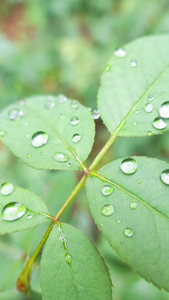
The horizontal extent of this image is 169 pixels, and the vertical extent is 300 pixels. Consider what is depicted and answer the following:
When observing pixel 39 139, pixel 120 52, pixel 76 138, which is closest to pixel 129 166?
pixel 76 138

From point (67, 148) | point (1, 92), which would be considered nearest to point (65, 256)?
point (67, 148)

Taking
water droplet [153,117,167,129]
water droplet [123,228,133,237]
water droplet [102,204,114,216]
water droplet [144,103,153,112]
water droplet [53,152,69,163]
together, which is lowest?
water droplet [123,228,133,237]

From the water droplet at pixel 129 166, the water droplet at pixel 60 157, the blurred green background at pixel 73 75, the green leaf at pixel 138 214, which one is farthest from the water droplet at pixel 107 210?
the blurred green background at pixel 73 75

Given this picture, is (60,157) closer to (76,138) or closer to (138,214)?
(76,138)

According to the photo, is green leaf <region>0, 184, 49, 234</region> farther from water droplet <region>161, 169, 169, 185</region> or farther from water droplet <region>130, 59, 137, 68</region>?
water droplet <region>130, 59, 137, 68</region>

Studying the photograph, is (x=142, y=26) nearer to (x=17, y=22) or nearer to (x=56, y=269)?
(x=56, y=269)

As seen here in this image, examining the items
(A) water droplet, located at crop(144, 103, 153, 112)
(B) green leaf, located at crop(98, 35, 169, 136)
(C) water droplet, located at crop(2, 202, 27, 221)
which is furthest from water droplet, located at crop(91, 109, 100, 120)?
(C) water droplet, located at crop(2, 202, 27, 221)

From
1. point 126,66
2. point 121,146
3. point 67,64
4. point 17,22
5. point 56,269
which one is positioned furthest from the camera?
point 17,22
